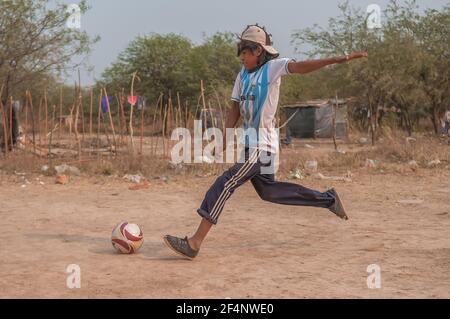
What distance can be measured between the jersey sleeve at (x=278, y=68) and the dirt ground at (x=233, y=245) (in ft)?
4.45

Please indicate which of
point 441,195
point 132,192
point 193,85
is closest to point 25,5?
point 132,192

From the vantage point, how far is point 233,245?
207 inches

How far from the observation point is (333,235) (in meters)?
5.66

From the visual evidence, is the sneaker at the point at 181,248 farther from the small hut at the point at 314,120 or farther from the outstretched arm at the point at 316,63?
the small hut at the point at 314,120

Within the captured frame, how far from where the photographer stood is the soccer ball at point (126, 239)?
4863 millimetres

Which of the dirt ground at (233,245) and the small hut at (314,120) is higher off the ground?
the small hut at (314,120)

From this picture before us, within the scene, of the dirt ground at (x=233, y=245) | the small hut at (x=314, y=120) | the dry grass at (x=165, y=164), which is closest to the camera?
the dirt ground at (x=233, y=245)

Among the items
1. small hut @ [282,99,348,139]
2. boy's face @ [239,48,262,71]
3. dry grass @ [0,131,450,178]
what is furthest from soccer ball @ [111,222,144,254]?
small hut @ [282,99,348,139]

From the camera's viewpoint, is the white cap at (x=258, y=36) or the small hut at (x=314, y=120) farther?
the small hut at (x=314, y=120)

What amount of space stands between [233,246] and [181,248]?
2.28ft

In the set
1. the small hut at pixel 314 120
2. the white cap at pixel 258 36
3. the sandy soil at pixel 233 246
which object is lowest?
the sandy soil at pixel 233 246

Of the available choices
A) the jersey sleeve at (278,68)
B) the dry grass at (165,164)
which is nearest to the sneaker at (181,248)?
the jersey sleeve at (278,68)

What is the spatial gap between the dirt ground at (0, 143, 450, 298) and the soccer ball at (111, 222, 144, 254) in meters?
0.09

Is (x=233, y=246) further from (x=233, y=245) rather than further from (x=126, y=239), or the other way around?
(x=126, y=239)
